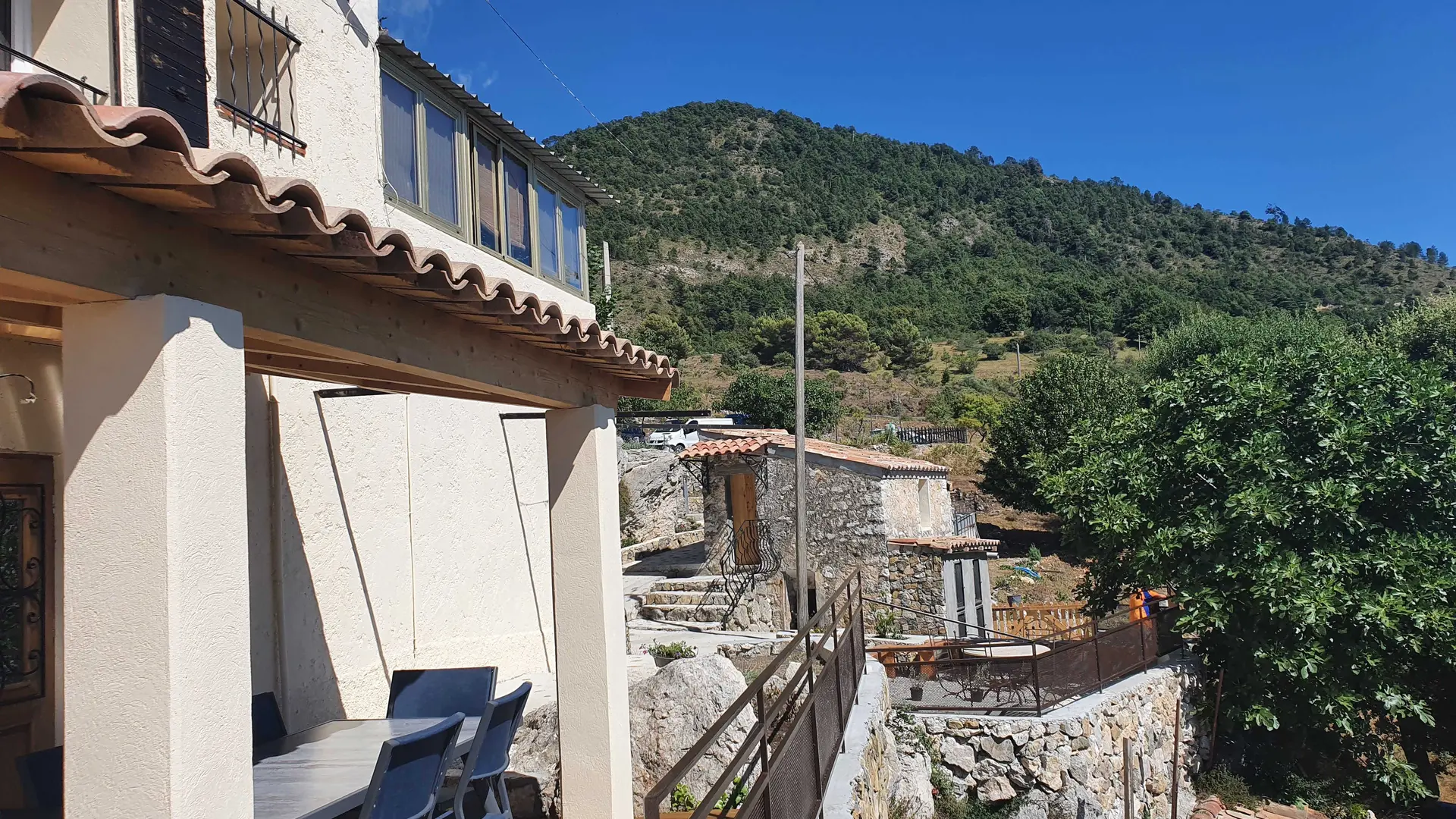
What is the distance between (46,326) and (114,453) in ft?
3.36

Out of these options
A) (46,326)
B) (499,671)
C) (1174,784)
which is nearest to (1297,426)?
(1174,784)

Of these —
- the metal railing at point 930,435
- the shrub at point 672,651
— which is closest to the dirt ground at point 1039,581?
the shrub at point 672,651

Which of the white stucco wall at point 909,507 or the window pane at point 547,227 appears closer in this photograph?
the window pane at point 547,227

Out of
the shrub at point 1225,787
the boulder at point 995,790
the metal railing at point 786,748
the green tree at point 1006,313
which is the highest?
the green tree at point 1006,313

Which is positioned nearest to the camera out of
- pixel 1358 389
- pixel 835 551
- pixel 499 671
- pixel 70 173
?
pixel 70 173

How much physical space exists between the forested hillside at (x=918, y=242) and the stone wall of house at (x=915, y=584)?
122ft

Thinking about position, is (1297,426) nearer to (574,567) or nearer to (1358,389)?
(1358,389)

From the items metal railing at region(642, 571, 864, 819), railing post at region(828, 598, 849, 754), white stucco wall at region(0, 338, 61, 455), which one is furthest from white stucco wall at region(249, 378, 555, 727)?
railing post at region(828, 598, 849, 754)

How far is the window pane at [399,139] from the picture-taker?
7.02 m

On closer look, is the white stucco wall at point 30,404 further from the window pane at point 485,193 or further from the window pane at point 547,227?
the window pane at point 547,227

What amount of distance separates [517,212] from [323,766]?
564 centimetres

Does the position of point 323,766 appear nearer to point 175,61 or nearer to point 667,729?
point 667,729

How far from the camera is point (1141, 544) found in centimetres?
1287

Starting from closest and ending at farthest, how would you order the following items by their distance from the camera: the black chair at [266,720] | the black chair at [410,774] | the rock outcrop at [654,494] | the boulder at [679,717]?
1. the black chair at [410,774]
2. the black chair at [266,720]
3. the boulder at [679,717]
4. the rock outcrop at [654,494]
